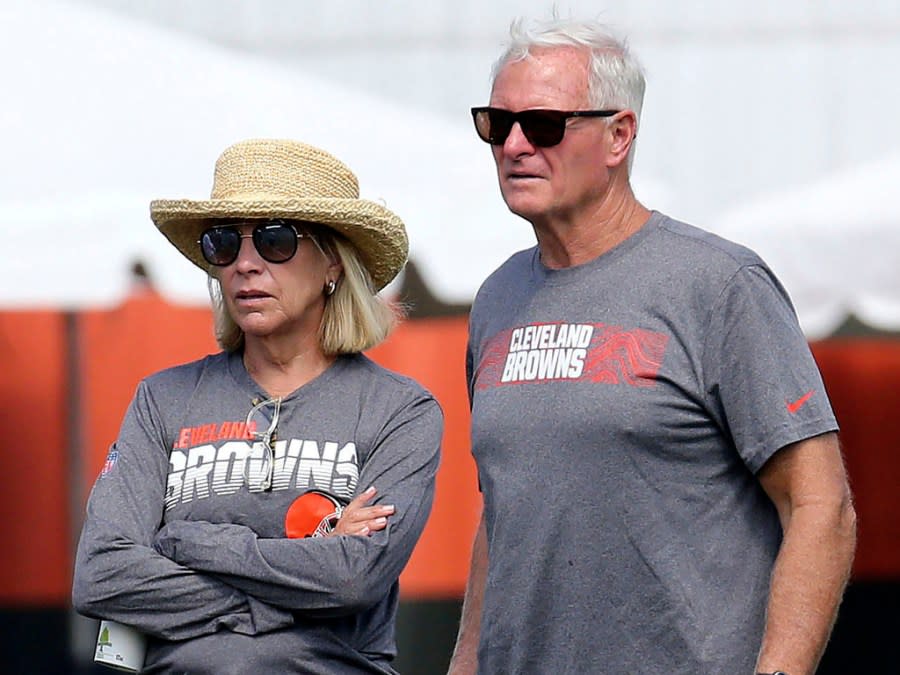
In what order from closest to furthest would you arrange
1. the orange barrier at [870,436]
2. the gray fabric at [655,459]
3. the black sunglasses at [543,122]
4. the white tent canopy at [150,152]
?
the gray fabric at [655,459], the black sunglasses at [543,122], the white tent canopy at [150,152], the orange barrier at [870,436]

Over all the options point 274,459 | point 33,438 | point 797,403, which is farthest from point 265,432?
point 33,438

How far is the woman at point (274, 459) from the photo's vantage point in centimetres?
249

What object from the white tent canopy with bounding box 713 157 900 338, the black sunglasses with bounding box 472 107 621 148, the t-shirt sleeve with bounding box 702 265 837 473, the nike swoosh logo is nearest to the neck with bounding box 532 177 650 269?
the black sunglasses with bounding box 472 107 621 148

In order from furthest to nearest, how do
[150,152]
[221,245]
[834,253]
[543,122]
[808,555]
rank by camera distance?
[150,152] < [834,253] < [221,245] < [543,122] < [808,555]

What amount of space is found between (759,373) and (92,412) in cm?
388

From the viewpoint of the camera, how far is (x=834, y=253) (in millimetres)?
5102

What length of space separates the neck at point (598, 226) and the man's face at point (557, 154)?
11 mm

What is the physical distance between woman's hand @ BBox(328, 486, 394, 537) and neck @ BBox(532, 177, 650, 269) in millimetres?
526

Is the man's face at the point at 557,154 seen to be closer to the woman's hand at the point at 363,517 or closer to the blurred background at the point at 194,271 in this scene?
the woman's hand at the point at 363,517

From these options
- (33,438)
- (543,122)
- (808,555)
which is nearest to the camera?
(808,555)

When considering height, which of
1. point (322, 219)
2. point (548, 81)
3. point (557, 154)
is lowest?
point (322, 219)

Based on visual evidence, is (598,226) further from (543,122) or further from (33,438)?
(33,438)

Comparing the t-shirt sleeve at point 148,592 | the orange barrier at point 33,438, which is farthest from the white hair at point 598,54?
the orange barrier at point 33,438

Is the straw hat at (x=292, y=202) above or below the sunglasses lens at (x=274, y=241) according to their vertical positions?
above
